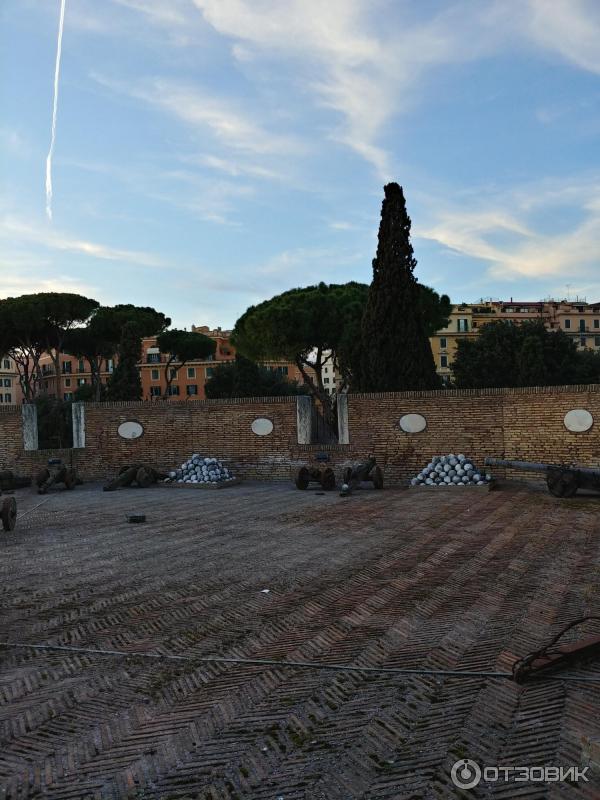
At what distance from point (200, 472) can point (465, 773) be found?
15.3m

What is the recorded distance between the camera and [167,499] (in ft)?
49.6

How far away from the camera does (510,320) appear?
268ft

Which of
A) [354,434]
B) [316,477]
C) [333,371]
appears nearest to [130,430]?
[316,477]

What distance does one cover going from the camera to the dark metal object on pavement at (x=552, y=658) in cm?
420

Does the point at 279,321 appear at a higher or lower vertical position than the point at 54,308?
lower

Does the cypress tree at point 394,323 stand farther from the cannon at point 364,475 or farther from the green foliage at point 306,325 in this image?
the cannon at point 364,475

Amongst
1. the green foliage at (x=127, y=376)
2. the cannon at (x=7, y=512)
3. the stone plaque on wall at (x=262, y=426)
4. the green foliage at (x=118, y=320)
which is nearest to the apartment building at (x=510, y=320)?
the green foliage at (x=118, y=320)

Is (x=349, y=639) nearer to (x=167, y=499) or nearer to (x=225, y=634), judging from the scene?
(x=225, y=634)

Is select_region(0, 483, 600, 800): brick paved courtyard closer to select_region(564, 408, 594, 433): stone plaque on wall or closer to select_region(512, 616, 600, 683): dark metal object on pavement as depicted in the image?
select_region(512, 616, 600, 683): dark metal object on pavement

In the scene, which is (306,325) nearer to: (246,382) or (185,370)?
(246,382)

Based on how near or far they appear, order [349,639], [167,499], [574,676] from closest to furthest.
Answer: [574,676] < [349,639] < [167,499]

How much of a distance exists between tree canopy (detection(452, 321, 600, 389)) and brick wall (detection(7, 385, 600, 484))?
81.6 feet

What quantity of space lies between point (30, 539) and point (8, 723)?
6833mm

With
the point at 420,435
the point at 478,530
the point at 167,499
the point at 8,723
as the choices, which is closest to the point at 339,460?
the point at 420,435
